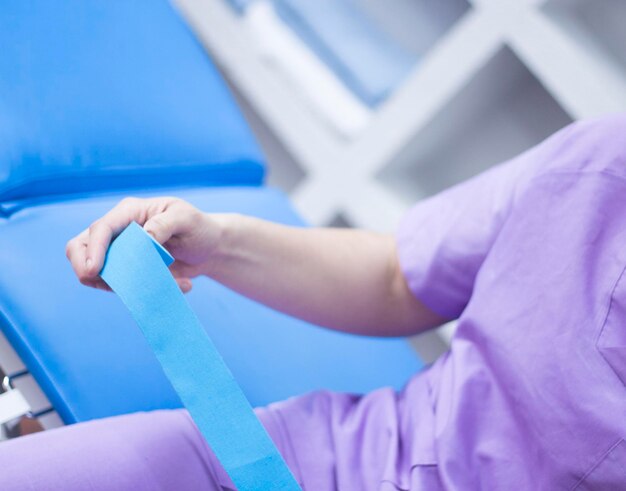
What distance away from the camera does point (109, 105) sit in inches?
34.5

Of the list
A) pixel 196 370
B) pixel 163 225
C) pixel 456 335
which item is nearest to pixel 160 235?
pixel 163 225

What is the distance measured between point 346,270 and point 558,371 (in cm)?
22

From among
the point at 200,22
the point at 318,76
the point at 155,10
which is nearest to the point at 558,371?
the point at 155,10

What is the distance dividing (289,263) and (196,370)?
20 centimetres

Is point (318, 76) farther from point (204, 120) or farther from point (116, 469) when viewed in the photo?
point (116, 469)

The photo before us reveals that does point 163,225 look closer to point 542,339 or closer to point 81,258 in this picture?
point 81,258

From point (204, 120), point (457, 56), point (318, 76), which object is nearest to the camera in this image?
point (204, 120)

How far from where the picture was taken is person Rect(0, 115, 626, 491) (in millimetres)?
561

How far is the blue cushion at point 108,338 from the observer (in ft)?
2.19

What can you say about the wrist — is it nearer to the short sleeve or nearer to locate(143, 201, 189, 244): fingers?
locate(143, 201, 189, 244): fingers

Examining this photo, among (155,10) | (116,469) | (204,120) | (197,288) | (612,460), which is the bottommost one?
(612,460)

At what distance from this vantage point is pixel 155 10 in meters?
1.01

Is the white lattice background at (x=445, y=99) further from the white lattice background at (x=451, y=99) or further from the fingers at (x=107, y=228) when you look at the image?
the fingers at (x=107, y=228)

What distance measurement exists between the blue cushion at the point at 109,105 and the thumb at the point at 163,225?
255 millimetres
